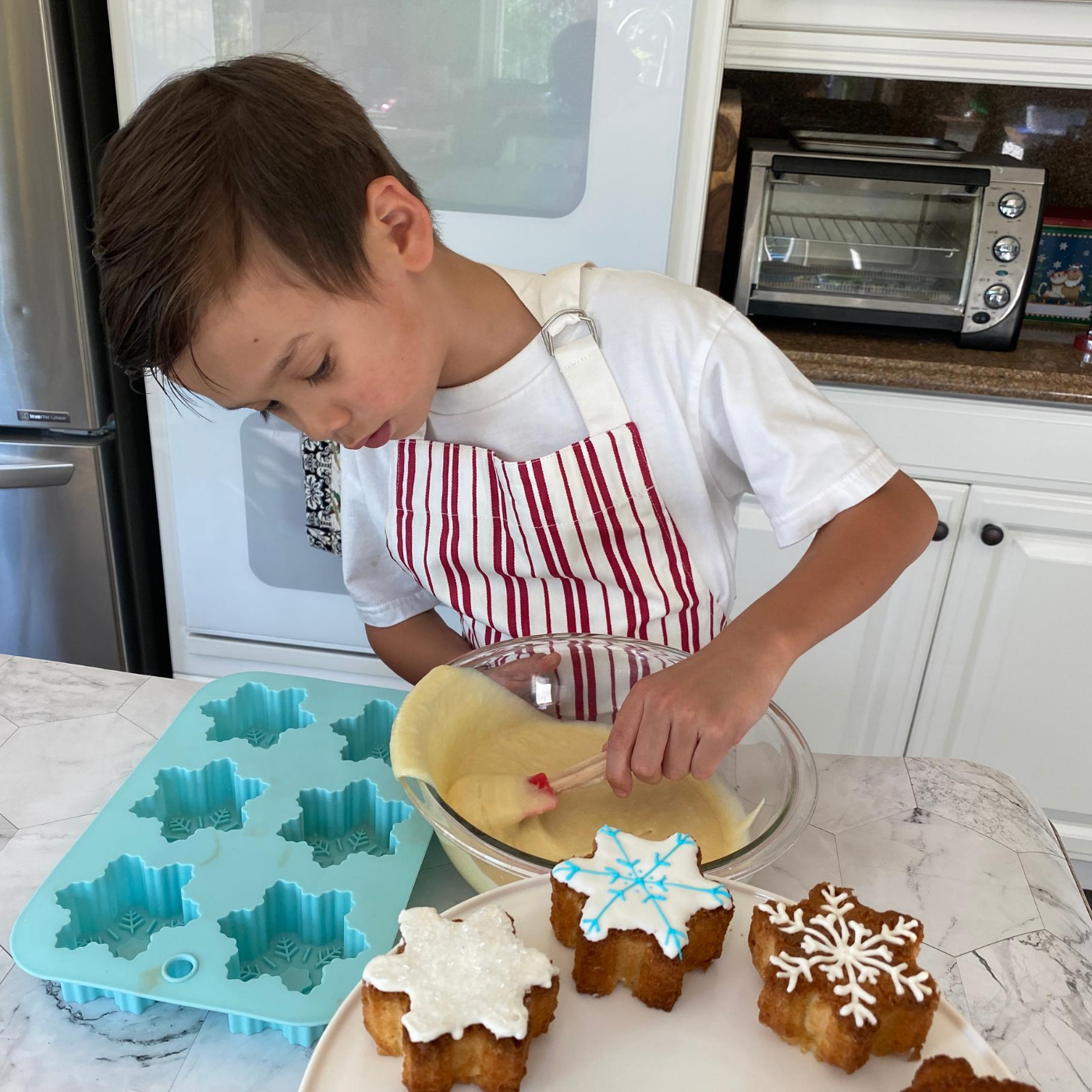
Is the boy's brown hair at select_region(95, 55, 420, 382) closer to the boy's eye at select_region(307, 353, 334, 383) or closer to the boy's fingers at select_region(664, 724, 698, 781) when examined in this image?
the boy's eye at select_region(307, 353, 334, 383)

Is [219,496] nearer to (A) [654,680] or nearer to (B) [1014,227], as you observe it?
(A) [654,680]

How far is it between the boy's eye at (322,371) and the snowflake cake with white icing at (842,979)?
45 centimetres

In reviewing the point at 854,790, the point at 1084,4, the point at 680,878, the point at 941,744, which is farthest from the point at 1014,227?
the point at 680,878

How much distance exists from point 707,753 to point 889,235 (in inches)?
49.1

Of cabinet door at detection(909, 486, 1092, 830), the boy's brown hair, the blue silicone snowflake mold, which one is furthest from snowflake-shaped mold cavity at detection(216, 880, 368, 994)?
cabinet door at detection(909, 486, 1092, 830)

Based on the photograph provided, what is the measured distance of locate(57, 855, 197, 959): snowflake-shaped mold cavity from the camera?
1.88 ft

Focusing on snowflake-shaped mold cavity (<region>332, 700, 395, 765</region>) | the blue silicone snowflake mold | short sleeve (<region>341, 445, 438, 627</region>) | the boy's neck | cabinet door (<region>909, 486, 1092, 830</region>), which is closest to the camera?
the blue silicone snowflake mold

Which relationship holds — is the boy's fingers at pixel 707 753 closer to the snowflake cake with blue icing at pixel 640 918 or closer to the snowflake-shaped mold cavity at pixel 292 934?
the snowflake cake with blue icing at pixel 640 918

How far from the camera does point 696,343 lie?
2.78 feet

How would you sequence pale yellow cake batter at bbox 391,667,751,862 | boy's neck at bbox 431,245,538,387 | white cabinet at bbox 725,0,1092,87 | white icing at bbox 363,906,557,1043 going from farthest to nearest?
white cabinet at bbox 725,0,1092,87 < boy's neck at bbox 431,245,538,387 < pale yellow cake batter at bbox 391,667,751,862 < white icing at bbox 363,906,557,1043

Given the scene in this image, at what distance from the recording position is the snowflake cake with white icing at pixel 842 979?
418 mm

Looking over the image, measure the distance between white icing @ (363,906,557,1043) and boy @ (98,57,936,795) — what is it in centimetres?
17

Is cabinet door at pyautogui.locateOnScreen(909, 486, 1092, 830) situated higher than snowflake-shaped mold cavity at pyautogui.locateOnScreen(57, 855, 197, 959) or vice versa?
snowflake-shaped mold cavity at pyautogui.locateOnScreen(57, 855, 197, 959)

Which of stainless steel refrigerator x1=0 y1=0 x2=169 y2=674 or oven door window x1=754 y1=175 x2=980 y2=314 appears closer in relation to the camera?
stainless steel refrigerator x1=0 y1=0 x2=169 y2=674
